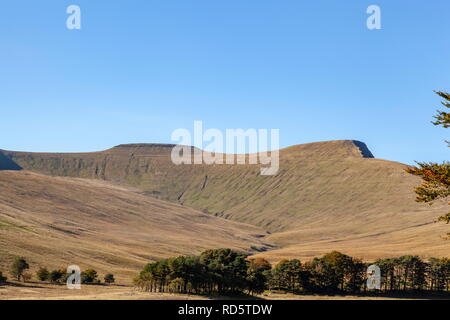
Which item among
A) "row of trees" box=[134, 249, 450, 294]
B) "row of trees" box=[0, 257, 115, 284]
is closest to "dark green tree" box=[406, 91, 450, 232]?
"row of trees" box=[134, 249, 450, 294]

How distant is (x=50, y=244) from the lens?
458 feet

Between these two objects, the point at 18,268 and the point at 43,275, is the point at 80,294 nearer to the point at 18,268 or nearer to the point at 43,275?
the point at 18,268

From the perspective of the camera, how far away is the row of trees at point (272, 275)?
277 ft

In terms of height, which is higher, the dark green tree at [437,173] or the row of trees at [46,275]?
the dark green tree at [437,173]

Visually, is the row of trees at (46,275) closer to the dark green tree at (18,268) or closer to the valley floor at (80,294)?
the dark green tree at (18,268)

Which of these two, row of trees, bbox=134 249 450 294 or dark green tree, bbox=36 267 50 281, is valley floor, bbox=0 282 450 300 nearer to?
row of trees, bbox=134 249 450 294

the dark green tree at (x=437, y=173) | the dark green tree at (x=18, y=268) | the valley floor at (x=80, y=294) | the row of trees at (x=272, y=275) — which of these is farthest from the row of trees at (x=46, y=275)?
the dark green tree at (x=437, y=173)

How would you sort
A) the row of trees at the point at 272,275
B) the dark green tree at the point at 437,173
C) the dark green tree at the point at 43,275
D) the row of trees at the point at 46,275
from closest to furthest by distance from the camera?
1. the dark green tree at the point at 437,173
2. the row of trees at the point at 272,275
3. the row of trees at the point at 46,275
4. the dark green tree at the point at 43,275

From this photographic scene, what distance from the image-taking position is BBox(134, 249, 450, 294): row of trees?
84562mm

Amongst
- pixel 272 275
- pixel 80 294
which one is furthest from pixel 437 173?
pixel 272 275
